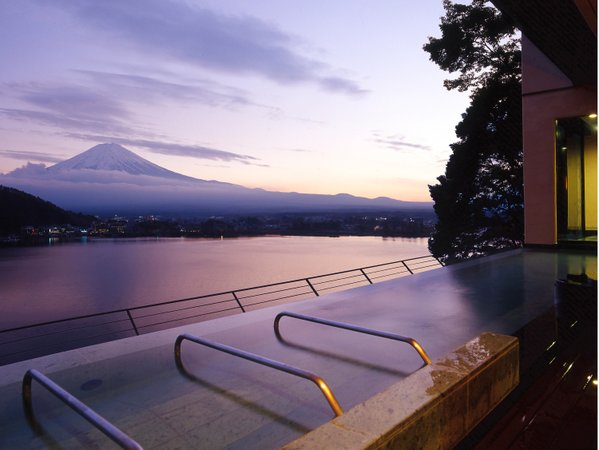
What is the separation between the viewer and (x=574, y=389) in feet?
8.20

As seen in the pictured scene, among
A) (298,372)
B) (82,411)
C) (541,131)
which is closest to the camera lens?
(82,411)

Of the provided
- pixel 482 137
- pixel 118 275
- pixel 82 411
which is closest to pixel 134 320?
pixel 482 137

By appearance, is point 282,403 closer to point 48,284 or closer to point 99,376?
point 99,376

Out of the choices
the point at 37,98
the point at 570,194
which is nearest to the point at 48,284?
the point at 37,98

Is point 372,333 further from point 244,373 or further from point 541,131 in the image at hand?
point 541,131

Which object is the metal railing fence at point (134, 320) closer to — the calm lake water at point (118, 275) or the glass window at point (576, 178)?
the calm lake water at point (118, 275)

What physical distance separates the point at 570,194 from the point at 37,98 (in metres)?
30.3

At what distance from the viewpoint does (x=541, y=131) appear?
876cm

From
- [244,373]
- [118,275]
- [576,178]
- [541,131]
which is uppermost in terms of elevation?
[541,131]

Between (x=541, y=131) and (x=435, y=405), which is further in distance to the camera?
(x=541, y=131)

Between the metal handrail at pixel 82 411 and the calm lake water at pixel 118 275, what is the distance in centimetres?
3845

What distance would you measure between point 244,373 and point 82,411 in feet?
4.21

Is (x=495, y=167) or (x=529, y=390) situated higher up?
(x=495, y=167)

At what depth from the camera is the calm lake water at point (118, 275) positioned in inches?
1570
